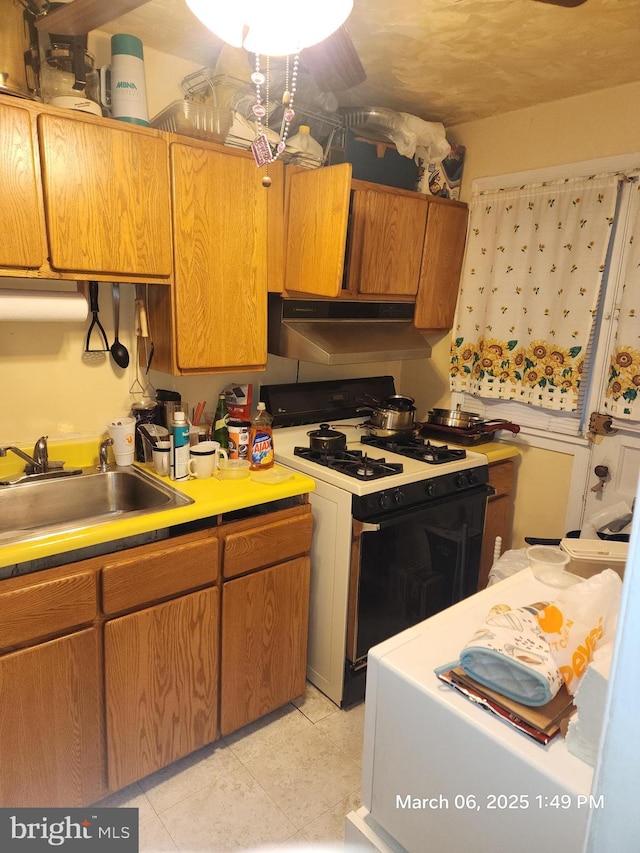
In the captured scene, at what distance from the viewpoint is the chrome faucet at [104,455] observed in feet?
6.71

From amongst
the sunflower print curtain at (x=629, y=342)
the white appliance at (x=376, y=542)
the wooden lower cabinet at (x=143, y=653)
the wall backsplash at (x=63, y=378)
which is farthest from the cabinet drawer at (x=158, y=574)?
the sunflower print curtain at (x=629, y=342)

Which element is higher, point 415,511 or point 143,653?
point 415,511

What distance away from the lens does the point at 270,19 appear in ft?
3.18

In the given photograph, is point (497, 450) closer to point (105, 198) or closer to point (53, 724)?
point (105, 198)

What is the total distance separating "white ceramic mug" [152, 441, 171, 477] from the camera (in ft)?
6.40

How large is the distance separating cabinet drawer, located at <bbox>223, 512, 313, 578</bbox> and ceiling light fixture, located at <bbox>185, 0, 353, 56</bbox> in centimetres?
134

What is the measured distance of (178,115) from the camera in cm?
183

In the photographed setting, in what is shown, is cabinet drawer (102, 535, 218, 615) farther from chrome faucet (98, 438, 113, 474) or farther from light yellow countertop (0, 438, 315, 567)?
chrome faucet (98, 438, 113, 474)

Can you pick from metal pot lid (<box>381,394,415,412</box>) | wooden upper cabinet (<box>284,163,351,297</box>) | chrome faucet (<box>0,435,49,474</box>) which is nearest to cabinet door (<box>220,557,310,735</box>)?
chrome faucet (<box>0,435,49,474</box>)

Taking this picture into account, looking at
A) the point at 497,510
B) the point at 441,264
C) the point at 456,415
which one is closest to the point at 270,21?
the point at 441,264

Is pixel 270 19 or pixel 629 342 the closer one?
pixel 270 19

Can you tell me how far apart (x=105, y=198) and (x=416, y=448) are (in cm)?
157

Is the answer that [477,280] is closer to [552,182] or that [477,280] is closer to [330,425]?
[552,182]

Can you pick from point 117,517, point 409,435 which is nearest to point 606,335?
point 409,435
